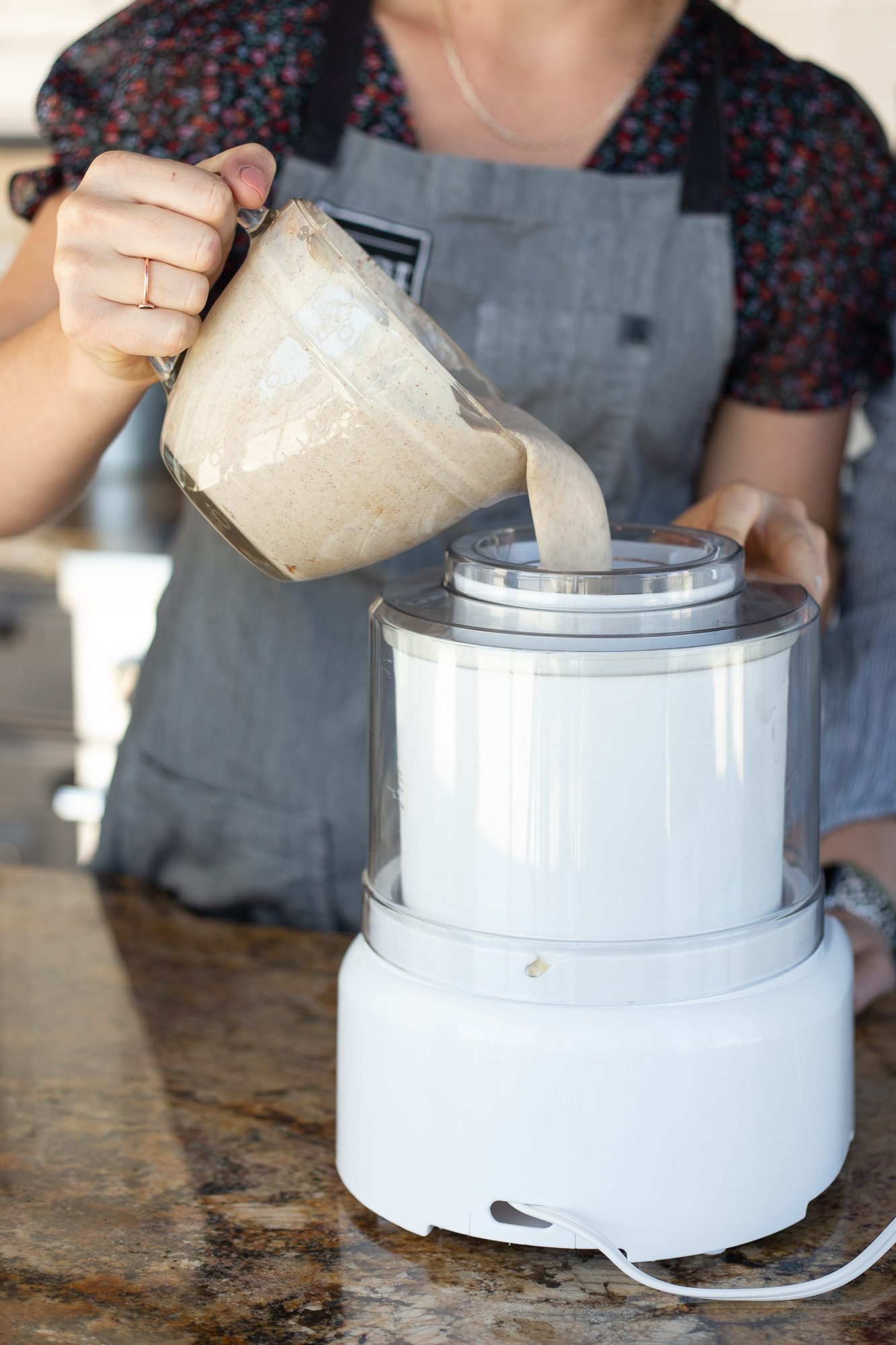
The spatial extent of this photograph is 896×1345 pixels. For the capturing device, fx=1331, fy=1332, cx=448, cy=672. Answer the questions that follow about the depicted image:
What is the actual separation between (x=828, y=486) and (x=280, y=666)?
1.58 feet

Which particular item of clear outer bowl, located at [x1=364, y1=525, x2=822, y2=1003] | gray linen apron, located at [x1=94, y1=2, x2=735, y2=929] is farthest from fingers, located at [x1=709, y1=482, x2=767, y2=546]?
gray linen apron, located at [x1=94, y1=2, x2=735, y2=929]

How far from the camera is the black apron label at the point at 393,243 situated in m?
0.96

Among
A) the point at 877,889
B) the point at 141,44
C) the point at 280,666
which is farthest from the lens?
the point at 280,666

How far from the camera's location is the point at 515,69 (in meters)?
1.04

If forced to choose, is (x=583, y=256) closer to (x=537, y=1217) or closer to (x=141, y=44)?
(x=141, y=44)

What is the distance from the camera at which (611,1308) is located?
1.84ft

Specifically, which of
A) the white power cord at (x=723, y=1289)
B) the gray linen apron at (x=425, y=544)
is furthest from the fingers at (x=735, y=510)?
the white power cord at (x=723, y=1289)

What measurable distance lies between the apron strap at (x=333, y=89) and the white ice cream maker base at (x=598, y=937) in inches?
19.9

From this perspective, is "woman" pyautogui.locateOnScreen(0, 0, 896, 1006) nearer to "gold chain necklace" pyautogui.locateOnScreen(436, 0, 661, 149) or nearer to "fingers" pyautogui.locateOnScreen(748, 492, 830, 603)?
"gold chain necklace" pyautogui.locateOnScreen(436, 0, 661, 149)

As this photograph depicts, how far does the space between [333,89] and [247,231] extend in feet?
1.52

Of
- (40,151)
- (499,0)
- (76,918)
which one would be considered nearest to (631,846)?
(76,918)

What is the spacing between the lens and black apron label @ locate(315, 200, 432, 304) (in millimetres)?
956

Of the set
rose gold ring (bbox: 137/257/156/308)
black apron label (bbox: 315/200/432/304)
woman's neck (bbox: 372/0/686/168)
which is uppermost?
woman's neck (bbox: 372/0/686/168)

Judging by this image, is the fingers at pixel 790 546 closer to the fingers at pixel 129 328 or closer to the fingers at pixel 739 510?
the fingers at pixel 739 510
